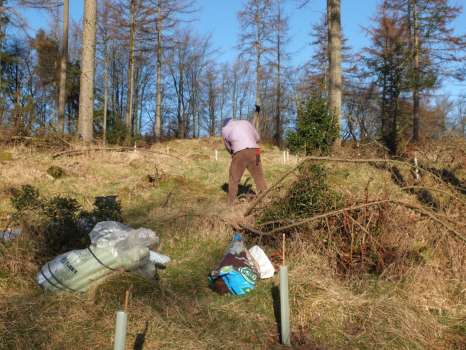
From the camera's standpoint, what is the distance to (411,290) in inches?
161

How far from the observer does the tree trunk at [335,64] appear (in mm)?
11781

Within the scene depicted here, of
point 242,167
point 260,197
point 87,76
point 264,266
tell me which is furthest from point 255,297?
point 87,76

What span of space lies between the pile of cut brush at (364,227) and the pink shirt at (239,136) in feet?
6.02

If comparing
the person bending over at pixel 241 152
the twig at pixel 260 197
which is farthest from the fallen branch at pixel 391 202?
the person bending over at pixel 241 152

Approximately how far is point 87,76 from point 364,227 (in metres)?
9.76

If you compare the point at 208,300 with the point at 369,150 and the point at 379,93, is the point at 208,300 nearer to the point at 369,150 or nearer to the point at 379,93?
the point at 369,150

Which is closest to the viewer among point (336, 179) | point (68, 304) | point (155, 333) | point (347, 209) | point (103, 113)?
point (155, 333)

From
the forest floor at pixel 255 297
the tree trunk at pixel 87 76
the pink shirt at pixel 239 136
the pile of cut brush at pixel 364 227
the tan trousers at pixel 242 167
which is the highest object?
the tree trunk at pixel 87 76

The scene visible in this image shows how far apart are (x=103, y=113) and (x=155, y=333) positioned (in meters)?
24.8

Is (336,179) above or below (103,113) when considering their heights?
below

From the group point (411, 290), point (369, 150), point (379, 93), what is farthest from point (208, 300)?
point (379, 93)

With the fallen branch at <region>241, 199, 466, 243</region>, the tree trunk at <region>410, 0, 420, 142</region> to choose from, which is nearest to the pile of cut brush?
the fallen branch at <region>241, 199, 466, 243</region>

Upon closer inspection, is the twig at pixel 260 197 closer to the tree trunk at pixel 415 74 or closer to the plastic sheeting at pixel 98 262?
the plastic sheeting at pixel 98 262

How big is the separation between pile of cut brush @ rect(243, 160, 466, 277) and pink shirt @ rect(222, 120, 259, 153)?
6.02ft
